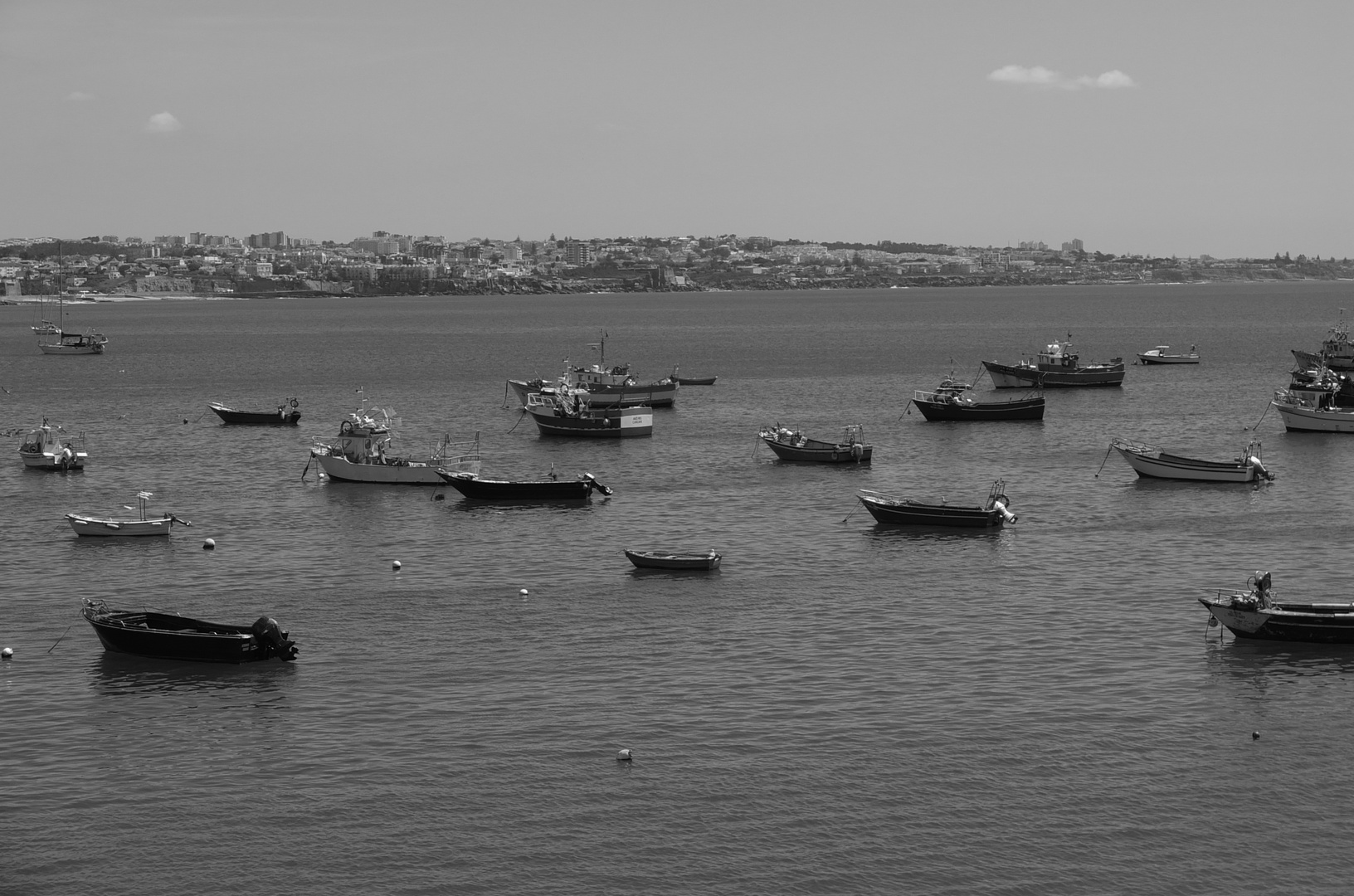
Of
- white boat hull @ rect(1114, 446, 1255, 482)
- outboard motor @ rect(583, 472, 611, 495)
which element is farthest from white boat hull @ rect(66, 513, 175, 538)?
white boat hull @ rect(1114, 446, 1255, 482)

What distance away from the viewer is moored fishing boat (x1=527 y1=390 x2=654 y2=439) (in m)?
101

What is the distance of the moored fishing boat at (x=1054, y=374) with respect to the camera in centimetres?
13800

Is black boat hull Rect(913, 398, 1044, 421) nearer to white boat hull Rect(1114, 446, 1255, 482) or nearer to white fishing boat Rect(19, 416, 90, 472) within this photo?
white boat hull Rect(1114, 446, 1255, 482)

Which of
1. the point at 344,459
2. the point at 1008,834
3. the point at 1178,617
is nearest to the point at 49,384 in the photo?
the point at 344,459

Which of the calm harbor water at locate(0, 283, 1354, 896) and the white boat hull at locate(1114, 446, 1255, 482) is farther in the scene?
the white boat hull at locate(1114, 446, 1255, 482)

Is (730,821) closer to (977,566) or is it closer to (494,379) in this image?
(977,566)

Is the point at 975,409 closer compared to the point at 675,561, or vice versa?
the point at 675,561

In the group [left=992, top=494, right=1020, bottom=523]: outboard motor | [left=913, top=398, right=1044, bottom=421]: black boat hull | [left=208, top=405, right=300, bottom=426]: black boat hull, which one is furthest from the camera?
[left=208, top=405, right=300, bottom=426]: black boat hull

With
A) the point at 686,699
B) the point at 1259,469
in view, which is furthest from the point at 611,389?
the point at 686,699

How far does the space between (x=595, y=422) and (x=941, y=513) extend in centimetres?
3777

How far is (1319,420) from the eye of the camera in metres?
97.9

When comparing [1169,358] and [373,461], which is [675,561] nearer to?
[373,461]

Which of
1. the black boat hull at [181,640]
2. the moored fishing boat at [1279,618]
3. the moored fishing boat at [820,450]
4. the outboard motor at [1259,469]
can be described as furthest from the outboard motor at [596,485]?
the moored fishing boat at [1279,618]

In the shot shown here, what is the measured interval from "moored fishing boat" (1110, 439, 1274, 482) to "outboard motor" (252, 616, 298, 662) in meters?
49.1
